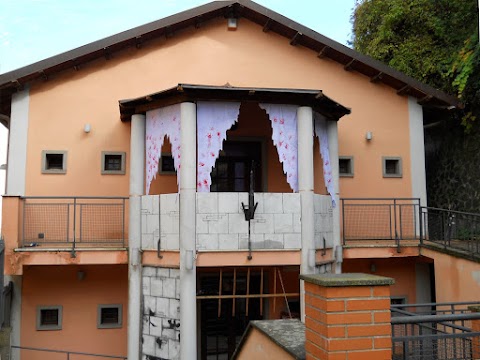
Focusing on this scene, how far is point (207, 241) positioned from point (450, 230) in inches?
247

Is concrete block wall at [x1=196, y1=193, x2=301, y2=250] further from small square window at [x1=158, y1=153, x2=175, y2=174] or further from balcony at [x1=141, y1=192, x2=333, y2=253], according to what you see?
small square window at [x1=158, y1=153, x2=175, y2=174]

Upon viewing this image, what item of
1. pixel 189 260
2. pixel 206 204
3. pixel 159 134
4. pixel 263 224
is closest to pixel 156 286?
pixel 189 260

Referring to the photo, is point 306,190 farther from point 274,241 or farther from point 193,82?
point 193,82

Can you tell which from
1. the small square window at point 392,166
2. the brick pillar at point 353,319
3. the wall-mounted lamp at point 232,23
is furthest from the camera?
the small square window at point 392,166

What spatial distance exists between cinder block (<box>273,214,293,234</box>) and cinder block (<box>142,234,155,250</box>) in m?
2.57

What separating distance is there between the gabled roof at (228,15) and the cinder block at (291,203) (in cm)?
470

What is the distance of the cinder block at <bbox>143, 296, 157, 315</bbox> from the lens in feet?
31.6

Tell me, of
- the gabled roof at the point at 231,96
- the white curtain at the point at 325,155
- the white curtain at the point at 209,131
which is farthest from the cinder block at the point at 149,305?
the white curtain at the point at 325,155

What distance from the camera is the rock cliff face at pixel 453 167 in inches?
528

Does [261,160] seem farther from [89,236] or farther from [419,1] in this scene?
[419,1]

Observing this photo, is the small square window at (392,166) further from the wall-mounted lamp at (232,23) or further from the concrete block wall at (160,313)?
the concrete block wall at (160,313)

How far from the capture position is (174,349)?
9148mm

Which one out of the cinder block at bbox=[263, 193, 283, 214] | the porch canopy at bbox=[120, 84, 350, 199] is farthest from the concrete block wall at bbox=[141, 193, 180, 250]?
the cinder block at bbox=[263, 193, 283, 214]

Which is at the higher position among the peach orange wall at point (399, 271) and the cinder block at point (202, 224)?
the cinder block at point (202, 224)
